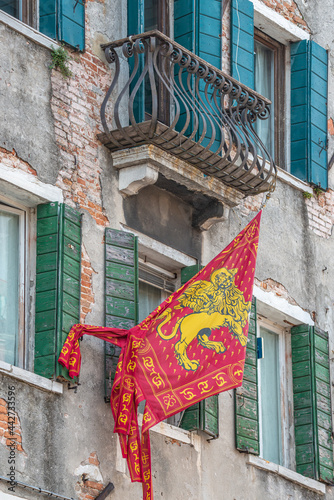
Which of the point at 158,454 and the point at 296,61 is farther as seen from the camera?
the point at 296,61

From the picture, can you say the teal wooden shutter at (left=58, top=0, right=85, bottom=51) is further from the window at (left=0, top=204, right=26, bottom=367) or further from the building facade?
the window at (left=0, top=204, right=26, bottom=367)

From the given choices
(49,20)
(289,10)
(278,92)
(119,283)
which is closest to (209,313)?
(119,283)

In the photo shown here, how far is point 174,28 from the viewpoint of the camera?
1417cm

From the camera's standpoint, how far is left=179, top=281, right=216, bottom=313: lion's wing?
12.5 m

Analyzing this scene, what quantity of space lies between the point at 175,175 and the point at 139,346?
5.80 ft

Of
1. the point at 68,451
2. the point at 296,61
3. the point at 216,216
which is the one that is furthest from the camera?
the point at 296,61

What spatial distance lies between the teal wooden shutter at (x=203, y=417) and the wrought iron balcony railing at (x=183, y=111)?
204 cm

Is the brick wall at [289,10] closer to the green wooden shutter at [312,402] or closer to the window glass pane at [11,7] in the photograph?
the green wooden shutter at [312,402]

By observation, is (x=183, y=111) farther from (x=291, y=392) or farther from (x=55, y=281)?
(x=291, y=392)

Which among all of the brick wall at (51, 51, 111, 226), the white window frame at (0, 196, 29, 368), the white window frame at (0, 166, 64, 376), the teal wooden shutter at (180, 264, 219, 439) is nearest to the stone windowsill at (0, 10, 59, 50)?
the brick wall at (51, 51, 111, 226)

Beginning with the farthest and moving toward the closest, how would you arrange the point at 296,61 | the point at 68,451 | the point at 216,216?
the point at 296,61 → the point at 216,216 → the point at 68,451

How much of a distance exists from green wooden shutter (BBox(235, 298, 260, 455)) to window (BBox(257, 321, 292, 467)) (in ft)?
1.84

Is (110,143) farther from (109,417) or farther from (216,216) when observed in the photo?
(109,417)

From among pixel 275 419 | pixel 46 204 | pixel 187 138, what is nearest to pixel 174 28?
pixel 187 138
